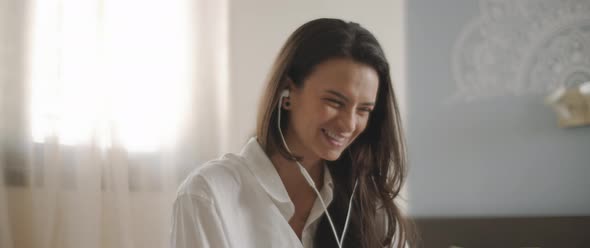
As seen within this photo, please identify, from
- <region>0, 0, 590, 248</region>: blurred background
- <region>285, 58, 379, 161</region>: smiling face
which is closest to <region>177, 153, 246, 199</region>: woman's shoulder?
<region>285, 58, 379, 161</region>: smiling face

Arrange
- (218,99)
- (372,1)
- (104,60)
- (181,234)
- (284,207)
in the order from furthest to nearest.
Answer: (372,1) → (218,99) → (104,60) → (284,207) → (181,234)

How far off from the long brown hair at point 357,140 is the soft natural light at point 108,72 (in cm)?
81

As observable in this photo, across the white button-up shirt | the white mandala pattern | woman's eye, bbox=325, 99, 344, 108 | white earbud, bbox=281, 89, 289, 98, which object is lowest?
the white button-up shirt

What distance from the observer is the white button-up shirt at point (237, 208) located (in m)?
1.04

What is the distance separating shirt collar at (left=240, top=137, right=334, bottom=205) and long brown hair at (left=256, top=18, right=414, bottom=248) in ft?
0.10

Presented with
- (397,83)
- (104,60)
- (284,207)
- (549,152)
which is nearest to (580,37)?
(549,152)

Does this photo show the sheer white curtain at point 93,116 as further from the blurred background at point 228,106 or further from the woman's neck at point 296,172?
the woman's neck at point 296,172

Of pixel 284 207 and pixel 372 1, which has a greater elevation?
pixel 372 1

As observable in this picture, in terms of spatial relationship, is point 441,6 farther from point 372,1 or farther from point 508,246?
point 508,246

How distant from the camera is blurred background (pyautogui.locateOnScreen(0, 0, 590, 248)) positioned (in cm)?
186

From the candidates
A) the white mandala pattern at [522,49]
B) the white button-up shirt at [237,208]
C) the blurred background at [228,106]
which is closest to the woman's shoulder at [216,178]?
the white button-up shirt at [237,208]

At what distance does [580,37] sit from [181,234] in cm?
174

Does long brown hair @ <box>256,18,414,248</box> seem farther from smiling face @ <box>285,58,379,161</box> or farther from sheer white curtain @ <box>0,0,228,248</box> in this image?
sheer white curtain @ <box>0,0,228,248</box>

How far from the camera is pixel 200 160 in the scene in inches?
79.0
